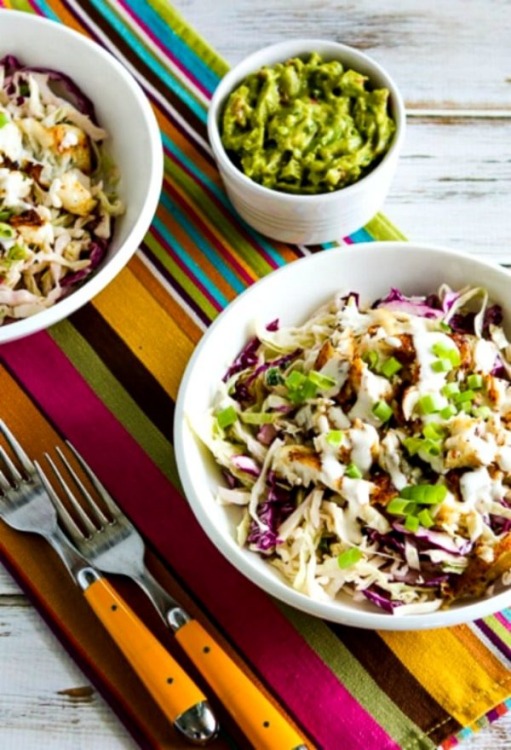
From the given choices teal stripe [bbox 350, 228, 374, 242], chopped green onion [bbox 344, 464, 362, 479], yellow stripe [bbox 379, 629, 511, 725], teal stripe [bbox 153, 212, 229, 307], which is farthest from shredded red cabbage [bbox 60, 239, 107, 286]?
yellow stripe [bbox 379, 629, 511, 725]

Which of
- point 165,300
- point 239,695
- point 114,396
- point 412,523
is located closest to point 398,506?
point 412,523

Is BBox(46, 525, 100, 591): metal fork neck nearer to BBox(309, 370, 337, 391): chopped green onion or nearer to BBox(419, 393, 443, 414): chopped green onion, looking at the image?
BBox(309, 370, 337, 391): chopped green onion

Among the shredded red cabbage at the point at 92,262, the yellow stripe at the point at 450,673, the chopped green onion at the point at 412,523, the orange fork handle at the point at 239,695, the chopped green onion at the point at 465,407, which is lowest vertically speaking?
the yellow stripe at the point at 450,673

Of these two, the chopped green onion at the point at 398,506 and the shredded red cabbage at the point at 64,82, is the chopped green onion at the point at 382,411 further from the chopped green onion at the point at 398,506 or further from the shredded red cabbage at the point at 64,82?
the shredded red cabbage at the point at 64,82

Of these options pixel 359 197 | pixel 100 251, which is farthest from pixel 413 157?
pixel 100 251

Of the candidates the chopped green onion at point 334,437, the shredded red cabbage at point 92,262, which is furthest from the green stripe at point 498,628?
the shredded red cabbage at point 92,262

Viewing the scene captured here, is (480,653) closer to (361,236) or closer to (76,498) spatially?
(76,498)
